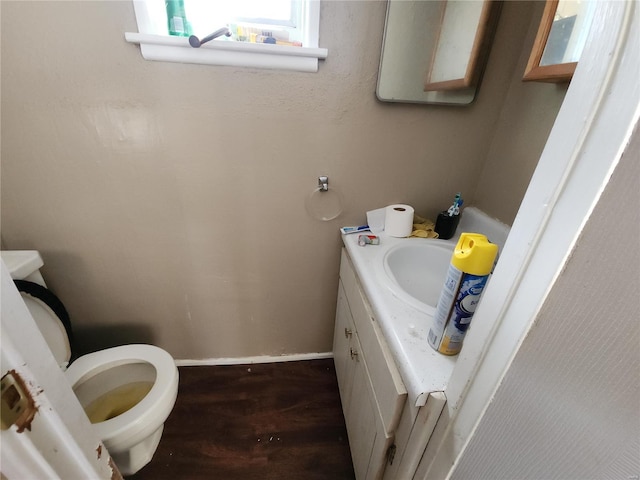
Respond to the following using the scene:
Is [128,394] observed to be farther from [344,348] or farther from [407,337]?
[407,337]

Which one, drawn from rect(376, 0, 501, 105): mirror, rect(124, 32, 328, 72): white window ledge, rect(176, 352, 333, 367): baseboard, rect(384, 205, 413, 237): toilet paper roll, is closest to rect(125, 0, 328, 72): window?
rect(124, 32, 328, 72): white window ledge

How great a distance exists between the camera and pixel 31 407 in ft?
1.03

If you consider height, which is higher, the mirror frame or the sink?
the mirror frame

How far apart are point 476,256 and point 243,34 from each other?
984 millimetres

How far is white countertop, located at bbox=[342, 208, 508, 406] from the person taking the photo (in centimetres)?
53

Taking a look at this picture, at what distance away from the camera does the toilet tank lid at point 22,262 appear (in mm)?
897

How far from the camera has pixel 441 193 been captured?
115 cm

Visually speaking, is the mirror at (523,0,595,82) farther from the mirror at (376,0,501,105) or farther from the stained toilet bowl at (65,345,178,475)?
the stained toilet bowl at (65,345,178,475)

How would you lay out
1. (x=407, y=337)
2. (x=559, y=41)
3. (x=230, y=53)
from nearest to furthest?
(x=407, y=337)
(x=559, y=41)
(x=230, y=53)

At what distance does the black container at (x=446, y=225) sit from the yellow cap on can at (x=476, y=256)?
637 millimetres

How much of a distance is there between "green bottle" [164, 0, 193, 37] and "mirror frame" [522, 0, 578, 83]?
105cm

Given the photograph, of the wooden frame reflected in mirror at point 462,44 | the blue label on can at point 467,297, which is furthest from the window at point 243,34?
the blue label on can at point 467,297

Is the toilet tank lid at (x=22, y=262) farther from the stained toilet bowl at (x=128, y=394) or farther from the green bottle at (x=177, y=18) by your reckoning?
the green bottle at (x=177, y=18)

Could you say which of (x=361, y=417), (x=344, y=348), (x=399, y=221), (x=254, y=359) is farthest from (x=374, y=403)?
(x=254, y=359)
